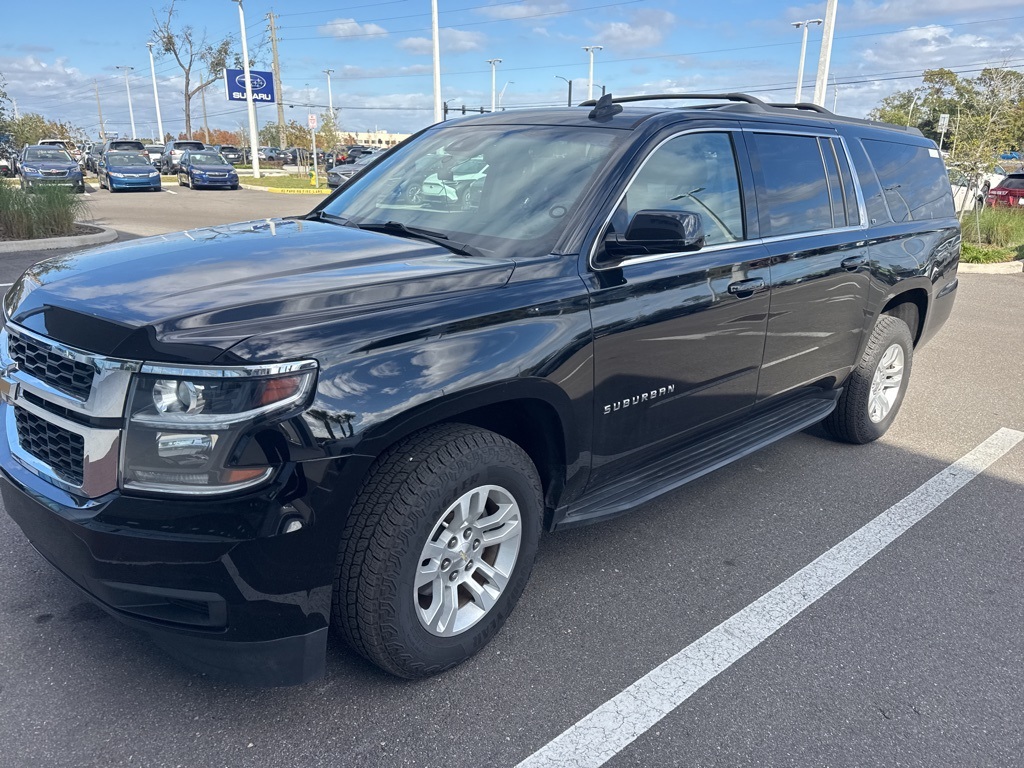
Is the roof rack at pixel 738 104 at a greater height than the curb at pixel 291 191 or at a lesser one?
greater

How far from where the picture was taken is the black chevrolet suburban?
82.7 inches

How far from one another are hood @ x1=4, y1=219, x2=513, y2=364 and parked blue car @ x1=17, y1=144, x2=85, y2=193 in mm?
23229

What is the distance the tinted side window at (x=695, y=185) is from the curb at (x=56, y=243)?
1093 centimetres

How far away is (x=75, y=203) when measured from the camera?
12945 mm

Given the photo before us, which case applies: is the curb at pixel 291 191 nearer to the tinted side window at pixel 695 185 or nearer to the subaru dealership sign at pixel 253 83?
the subaru dealership sign at pixel 253 83

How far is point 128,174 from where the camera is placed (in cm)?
2697

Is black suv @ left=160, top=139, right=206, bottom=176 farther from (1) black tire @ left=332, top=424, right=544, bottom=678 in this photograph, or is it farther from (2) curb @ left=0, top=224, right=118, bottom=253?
(1) black tire @ left=332, top=424, right=544, bottom=678

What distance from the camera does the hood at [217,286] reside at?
2.16m

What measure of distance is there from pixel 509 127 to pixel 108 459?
7.81 ft

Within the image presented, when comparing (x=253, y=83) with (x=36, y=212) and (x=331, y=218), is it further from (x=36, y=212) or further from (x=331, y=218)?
(x=331, y=218)

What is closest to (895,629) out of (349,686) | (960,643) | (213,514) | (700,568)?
(960,643)

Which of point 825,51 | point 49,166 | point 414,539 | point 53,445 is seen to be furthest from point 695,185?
point 49,166

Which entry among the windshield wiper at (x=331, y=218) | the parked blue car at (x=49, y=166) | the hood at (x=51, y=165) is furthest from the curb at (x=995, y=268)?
the hood at (x=51, y=165)

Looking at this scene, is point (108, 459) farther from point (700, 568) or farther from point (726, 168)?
point (726, 168)
